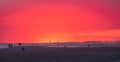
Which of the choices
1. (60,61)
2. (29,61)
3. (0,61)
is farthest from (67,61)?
(0,61)

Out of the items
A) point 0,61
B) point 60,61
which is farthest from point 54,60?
point 0,61

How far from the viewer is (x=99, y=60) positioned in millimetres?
62469

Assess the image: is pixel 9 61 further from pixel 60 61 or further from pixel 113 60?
pixel 113 60

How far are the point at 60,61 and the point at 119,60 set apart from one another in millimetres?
7420

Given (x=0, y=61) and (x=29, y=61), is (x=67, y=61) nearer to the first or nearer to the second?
(x=29, y=61)

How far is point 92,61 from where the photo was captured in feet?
200

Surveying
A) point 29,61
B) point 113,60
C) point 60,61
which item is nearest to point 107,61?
point 113,60

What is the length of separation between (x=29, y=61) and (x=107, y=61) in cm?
1006

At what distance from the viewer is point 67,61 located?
202 ft

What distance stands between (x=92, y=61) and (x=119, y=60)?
3357mm

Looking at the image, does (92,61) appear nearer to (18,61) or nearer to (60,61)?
(60,61)

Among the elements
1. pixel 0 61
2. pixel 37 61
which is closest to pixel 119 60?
pixel 37 61

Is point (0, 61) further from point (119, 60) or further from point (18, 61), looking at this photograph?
point (119, 60)

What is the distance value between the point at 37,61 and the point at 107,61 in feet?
29.6
